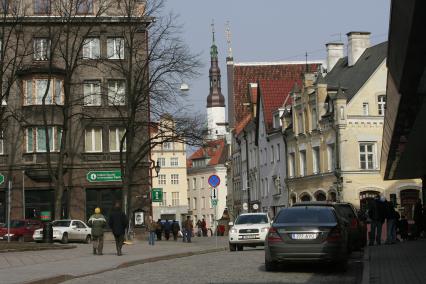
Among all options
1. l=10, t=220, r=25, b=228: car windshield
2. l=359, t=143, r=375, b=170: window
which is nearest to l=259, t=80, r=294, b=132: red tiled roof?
l=359, t=143, r=375, b=170: window

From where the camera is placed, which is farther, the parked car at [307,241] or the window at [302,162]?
the window at [302,162]

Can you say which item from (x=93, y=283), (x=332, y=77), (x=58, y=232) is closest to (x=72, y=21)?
(x=58, y=232)

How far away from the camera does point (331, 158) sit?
6575 cm

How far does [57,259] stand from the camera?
98.3 ft

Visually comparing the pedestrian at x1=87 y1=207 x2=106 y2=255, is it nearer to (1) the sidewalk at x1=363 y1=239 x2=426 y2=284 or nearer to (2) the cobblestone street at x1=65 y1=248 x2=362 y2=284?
(2) the cobblestone street at x1=65 y1=248 x2=362 y2=284

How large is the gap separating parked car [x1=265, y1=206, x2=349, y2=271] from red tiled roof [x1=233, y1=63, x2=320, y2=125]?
71179 millimetres

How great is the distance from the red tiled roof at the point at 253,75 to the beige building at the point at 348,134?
2146 centimetres

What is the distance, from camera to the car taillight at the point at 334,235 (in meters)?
20.6

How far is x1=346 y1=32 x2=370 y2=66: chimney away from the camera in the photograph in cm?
7119

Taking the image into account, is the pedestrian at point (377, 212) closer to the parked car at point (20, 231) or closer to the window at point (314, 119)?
the parked car at point (20, 231)

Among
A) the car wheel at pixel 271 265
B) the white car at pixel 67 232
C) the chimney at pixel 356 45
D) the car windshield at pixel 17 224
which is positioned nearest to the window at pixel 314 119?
the chimney at pixel 356 45

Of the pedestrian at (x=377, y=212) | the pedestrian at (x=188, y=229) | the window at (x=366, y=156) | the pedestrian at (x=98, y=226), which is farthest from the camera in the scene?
the window at (x=366, y=156)

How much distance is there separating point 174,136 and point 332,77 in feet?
84.8

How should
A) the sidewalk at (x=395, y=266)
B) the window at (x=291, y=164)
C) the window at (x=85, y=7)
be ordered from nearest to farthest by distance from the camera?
the sidewalk at (x=395, y=266) → the window at (x=85, y=7) → the window at (x=291, y=164)
